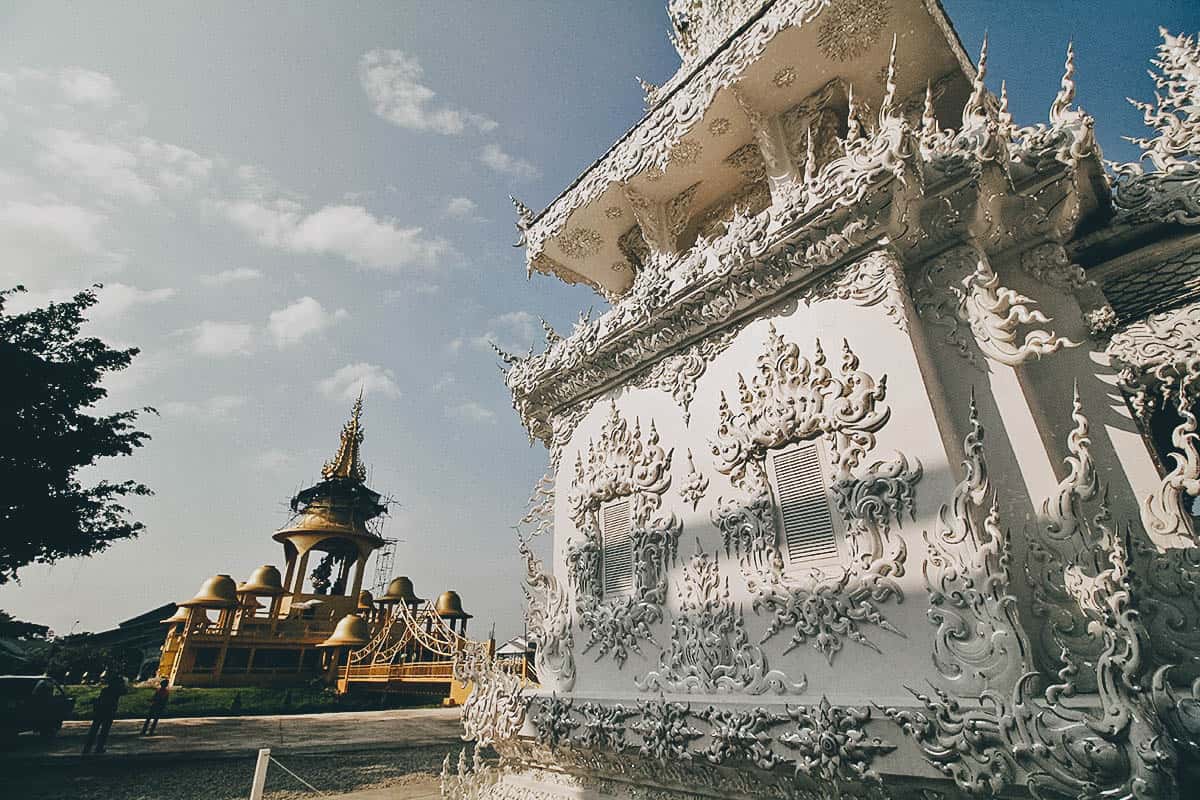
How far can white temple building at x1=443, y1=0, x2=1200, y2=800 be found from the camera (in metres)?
2.97

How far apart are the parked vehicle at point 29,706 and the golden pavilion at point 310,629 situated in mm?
6925

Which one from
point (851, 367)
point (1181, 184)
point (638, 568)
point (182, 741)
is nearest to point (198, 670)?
point (182, 741)

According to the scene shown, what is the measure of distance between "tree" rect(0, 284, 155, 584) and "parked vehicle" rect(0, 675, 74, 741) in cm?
205

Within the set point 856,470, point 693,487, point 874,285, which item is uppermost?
point 874,285

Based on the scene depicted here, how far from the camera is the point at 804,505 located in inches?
167

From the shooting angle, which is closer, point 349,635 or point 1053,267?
point 1053,267

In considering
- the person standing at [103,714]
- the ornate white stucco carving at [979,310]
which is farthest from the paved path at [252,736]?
the ornate white stucco carving at [979,310]

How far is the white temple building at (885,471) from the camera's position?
9.74 feet

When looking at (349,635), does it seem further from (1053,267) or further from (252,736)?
(1053,267)

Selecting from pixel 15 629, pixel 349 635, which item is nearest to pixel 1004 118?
pixel 349 635

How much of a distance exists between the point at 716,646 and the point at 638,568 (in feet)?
3.81

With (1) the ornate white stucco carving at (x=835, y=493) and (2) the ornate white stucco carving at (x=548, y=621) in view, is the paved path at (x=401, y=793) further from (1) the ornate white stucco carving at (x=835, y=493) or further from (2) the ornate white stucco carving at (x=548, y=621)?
(1) the ornate white stucco carving at (x=835, y=493)

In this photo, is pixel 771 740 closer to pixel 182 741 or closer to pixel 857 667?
pixel 857 667

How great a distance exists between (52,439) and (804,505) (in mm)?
13772
